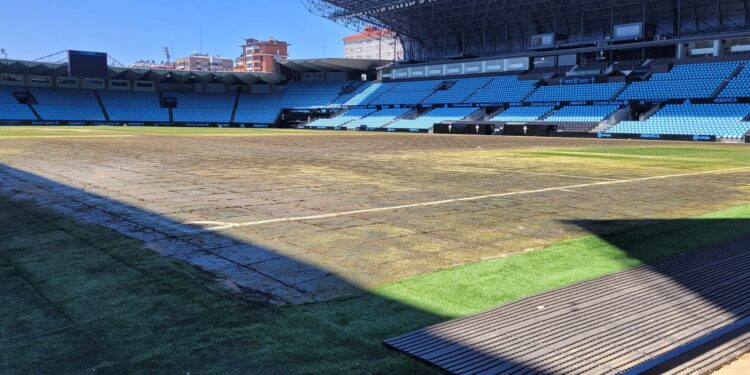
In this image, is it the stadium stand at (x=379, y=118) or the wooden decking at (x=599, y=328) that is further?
the stadium stand at (x=379, y=118)

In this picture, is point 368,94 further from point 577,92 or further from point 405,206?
point 405,206

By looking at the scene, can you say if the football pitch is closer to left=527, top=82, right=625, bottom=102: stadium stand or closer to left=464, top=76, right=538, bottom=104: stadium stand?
left=527, top=82, right=625, bottom=102: stadium stand

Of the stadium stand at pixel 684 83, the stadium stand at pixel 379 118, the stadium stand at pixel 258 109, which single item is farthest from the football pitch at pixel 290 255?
the stadium stand at pixel 258 109

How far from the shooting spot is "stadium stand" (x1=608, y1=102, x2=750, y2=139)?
40.0 metres

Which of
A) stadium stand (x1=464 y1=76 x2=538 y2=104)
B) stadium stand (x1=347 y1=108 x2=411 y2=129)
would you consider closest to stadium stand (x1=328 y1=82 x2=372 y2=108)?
stadium stand (x1=347 y1=108 x2=411 y2=129)

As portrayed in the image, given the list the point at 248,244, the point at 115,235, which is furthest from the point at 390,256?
the point at 115,235

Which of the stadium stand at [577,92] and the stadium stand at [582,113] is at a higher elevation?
the stadium stand at [577,92]

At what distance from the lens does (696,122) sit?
4259 cm

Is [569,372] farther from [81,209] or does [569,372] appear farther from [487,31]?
[487,31]

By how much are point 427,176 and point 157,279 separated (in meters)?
10.3

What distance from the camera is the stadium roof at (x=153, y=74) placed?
72000mm

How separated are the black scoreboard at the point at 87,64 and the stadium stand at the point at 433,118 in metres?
41.9

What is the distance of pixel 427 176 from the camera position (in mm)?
14805

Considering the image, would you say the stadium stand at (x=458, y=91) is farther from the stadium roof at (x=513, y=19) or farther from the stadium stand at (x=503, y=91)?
the stadium roof at (x=513, y=19)
